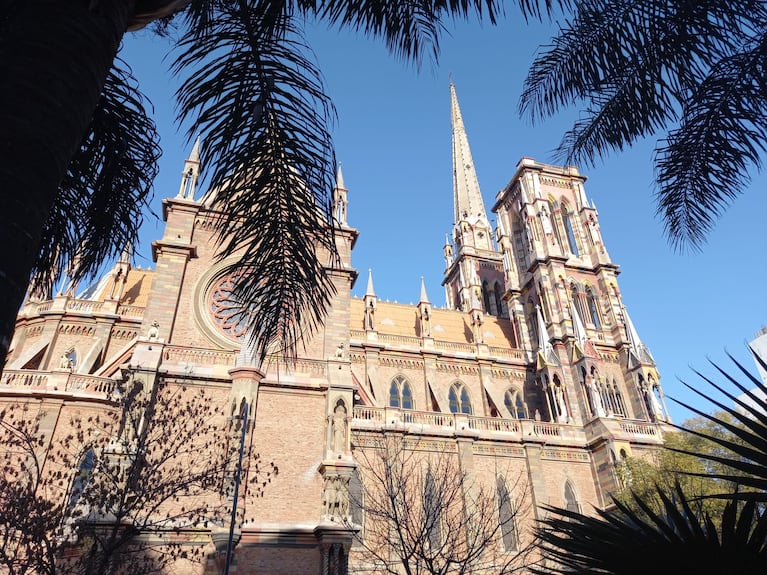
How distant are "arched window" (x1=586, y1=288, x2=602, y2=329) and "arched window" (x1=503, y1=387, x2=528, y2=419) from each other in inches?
270

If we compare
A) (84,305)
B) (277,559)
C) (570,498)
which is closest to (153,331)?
(277,559)

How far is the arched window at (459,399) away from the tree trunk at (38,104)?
88.6ft

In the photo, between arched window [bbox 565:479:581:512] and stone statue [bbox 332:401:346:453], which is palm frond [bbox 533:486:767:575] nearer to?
stone statue [bbox 332:401:346:453]

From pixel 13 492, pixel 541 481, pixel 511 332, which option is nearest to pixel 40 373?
pixel 13 492

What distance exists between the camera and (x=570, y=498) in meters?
23.7

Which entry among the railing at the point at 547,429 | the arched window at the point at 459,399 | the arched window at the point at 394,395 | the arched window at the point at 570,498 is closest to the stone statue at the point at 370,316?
the arched window at the point at 394,395

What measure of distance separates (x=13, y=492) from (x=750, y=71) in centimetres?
1564

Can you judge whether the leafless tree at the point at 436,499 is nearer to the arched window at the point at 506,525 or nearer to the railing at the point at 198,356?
the arched window at the point at 506,525

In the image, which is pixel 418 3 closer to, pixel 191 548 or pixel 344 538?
pixel 344 538

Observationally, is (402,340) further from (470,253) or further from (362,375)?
(470,253)


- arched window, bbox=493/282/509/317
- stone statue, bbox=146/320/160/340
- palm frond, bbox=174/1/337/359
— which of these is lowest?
palm frond, bbox=174/1/337/359

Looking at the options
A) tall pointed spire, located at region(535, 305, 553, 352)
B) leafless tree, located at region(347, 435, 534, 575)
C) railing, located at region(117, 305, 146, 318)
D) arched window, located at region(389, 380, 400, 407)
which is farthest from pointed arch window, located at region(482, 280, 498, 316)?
railing, located at region(117, 305, 146, 318)

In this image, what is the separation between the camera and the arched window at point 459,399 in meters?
28.1

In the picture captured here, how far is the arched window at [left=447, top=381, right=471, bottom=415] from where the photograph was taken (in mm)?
28070
